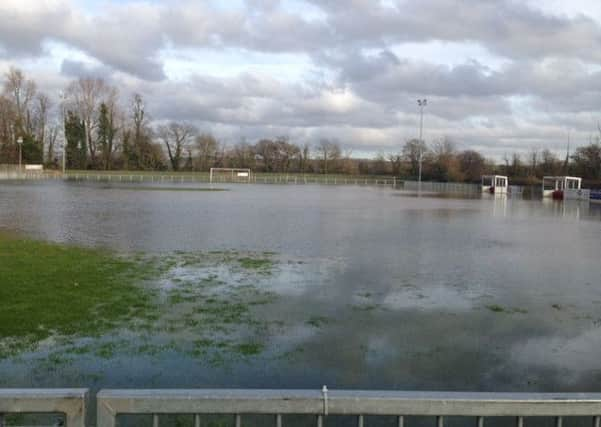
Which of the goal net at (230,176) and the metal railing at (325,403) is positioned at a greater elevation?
the goal net at (230,176)

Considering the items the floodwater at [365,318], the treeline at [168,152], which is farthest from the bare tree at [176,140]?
the floodwater at [365,318]

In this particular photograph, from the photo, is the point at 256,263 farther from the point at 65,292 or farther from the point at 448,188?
the point at 448,188

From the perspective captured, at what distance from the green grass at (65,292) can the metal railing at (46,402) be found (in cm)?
460

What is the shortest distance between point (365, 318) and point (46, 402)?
6.35 m

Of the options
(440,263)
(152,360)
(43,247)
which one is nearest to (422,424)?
(152,360)

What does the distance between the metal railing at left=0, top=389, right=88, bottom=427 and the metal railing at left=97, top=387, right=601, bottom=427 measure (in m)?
0.10

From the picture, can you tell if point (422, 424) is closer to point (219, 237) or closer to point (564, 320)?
point (564, 320)

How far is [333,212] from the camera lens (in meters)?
30.2

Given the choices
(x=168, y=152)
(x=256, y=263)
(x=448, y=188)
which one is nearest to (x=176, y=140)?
(x=168, y=152)

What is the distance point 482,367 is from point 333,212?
77.6ft

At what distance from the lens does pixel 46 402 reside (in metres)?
2.81

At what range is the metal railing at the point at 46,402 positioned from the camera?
281 cm

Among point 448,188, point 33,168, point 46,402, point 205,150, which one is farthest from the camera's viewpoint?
point 205,150

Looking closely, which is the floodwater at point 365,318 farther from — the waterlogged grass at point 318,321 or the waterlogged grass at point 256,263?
the waterlogged grass at point 256,263
